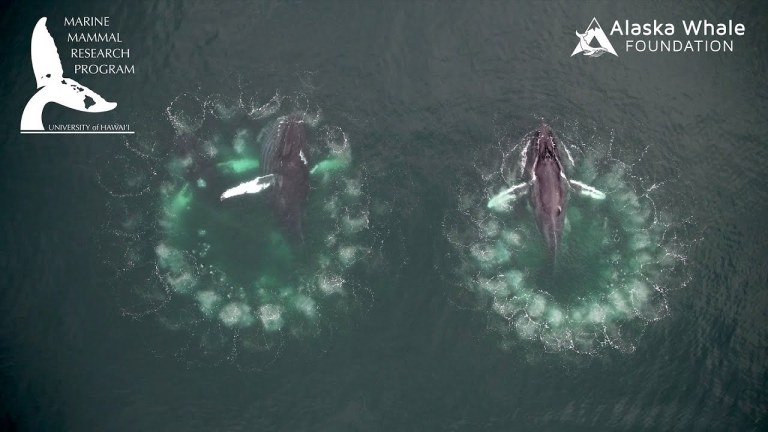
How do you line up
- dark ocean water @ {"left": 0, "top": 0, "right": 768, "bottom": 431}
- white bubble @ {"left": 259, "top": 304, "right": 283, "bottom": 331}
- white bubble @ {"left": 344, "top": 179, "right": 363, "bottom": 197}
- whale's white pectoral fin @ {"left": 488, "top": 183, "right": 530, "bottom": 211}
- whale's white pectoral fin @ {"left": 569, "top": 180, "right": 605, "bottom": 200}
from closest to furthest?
dark ocean water @ {"left": 0, "top": 0, "right": 768, "bottom": 431}, white bubble @ {"left": 259, "top": 304, "right": 283, "bottom": 331}, whale's white pectoral fin @ {"left": 488, "top": 183, "right": 530, "bottom": 211}, white bubble @ {"left": 344, "top": 179, "right": 363, "bottom": 197}, whale's white pectoral fin @ {"left": 569, "top": 180, "right": 605, "bottom": 200}

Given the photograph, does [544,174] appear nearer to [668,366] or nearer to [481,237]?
[481,237]

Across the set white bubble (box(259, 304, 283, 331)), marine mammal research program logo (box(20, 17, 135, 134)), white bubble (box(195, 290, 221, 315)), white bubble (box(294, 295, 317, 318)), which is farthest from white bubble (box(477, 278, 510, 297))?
marine mammal research program logo (box(20, 17, 135, 134))

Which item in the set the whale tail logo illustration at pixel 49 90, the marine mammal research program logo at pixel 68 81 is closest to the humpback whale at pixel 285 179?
the marine mammal research program logo at pixel 68 81

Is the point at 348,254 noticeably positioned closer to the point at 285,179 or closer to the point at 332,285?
the point at 332,285

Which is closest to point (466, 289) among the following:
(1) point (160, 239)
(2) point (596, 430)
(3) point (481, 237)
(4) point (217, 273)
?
(3) point (481, 237)

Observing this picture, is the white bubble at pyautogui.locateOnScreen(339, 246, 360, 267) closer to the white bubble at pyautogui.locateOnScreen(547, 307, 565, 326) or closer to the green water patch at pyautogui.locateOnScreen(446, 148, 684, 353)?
the green water patch at pyautogui.locateOnScreen(446, 148, 684, 353)

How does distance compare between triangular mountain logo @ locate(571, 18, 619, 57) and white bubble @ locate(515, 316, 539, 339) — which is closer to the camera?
white bubble @ locate(515, 316, 539, 339)

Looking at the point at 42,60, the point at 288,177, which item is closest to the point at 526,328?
the point at 288,177
